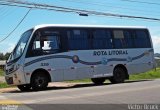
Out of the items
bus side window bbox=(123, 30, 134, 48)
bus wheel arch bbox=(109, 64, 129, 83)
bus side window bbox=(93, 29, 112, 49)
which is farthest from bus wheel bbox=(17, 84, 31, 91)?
bus side window bbox=(123, 30, 134, 48)

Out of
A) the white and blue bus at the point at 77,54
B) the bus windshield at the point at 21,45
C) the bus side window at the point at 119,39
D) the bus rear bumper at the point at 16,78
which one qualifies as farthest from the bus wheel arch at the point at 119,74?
the bus rear bumper at the point at 16,78

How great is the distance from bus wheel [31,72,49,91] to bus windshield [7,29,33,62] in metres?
1.36

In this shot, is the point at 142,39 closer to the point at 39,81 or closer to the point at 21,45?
the point at 39,81

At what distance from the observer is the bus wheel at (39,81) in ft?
69.8

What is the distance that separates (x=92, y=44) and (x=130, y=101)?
34.2ft

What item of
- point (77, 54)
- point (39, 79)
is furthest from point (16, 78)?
point (77, 54)

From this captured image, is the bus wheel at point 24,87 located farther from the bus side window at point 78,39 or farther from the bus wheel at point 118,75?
the bus wheel at point 118,75

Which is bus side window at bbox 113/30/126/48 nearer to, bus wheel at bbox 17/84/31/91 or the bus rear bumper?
bus wheel at bbox 17/84/31/91

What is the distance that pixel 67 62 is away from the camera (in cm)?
2248

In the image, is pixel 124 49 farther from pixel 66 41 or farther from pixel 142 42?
pixel 66 41

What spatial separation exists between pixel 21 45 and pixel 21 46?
3.7 inches

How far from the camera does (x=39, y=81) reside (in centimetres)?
2138

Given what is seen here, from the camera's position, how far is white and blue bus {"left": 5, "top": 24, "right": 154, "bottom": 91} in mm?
21203

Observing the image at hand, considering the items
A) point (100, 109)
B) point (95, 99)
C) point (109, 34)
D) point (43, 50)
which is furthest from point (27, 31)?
point (100, 109)
